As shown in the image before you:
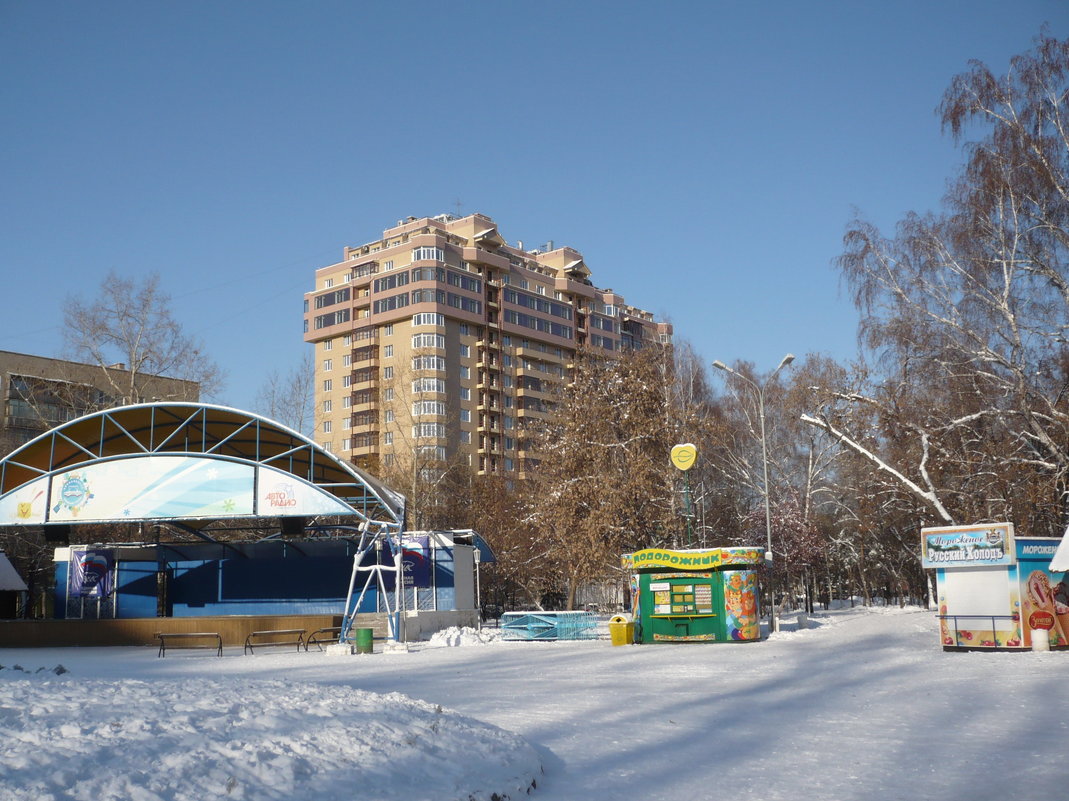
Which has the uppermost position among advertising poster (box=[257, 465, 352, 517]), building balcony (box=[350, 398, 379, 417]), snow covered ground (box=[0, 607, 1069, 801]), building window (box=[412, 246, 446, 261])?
building window (box=[412, 246, 446, 261])

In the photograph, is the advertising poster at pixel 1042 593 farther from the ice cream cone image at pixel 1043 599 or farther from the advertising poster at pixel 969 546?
the advertising poster at pixel 969 546

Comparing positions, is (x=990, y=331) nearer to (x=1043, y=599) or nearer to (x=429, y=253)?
(x=1043, y=599)

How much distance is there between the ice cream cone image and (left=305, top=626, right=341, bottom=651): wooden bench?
772 inches

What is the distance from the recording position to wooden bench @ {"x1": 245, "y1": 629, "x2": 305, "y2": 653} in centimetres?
2964

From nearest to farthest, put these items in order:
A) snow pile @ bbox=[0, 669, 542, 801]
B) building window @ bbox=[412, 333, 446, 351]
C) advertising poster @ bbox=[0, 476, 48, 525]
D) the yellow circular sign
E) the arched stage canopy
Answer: snow pile @ bbox=[0, 669, 542, 801], the arched stage canopy, the yellow circular sign, advertising poster @ bbox=[0, 476, 48, 525], building window @ bbox=[412, 333, 446, 351]

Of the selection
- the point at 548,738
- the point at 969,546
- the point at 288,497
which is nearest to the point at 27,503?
the point at 288,497

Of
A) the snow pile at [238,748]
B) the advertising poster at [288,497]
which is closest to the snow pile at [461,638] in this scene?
the advertising poster at [288,497]

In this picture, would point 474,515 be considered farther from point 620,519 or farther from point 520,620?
point 520,620

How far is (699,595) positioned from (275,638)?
43.8 ft

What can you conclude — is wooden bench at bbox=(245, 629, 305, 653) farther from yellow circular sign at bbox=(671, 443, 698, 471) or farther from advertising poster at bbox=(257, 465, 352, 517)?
yellow circular sign at bbox=(671, 443, 698, 471)

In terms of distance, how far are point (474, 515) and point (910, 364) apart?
30153 millimetres

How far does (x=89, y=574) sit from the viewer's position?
1518 inches

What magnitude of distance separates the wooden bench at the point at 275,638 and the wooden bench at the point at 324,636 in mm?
324

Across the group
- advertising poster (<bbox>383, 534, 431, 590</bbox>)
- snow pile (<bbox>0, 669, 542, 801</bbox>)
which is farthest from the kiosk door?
snow pile (<bbox>0, 669, 542, 801</bbox>)
